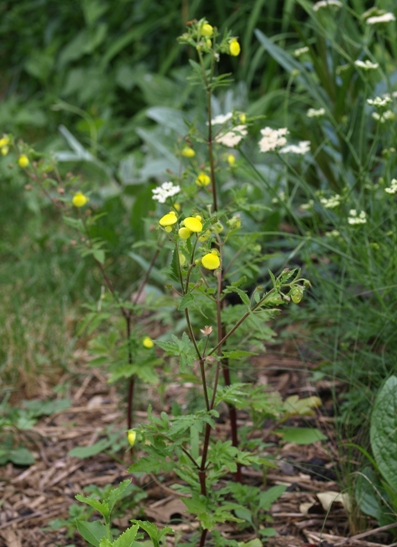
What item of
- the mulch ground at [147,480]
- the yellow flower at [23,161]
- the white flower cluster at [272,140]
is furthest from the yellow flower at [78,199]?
the mulch ground at [147,480]

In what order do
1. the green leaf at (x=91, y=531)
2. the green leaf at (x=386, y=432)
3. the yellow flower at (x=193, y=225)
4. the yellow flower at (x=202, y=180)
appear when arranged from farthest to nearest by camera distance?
the yellow flower at (x=202, y=180)
the green leaf at (x=386, y=432)
the green leaf at (x=91, y=531)
the yellow flower at (x=193, y=225)

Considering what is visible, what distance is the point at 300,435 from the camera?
5.15 ft

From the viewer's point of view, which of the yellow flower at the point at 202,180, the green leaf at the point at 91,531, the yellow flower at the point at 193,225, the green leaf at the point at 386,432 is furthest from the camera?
the yellow flower at the point at 202,180

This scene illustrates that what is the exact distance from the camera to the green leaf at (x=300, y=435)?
5.08ft

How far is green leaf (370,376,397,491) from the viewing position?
1.36 meters

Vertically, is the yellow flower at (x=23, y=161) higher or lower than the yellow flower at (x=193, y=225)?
lower

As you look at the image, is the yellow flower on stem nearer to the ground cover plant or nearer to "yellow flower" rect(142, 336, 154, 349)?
the ground cover plant

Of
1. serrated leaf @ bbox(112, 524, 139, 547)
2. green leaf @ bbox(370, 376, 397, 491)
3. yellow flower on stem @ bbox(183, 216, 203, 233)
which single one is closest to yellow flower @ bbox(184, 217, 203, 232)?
yellow flower on stem @ bbox(183, 216, 203, 233)

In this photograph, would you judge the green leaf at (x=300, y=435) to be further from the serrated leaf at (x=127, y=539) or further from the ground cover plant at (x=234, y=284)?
the serrated leaf at (x=127, y=539)

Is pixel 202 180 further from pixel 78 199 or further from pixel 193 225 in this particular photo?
pixel 193 225

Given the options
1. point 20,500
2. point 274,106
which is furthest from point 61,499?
point 274,106

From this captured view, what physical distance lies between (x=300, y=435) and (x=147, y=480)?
38 centimetres

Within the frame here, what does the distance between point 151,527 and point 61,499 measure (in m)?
0.60

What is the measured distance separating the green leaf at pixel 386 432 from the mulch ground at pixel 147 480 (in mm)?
105
